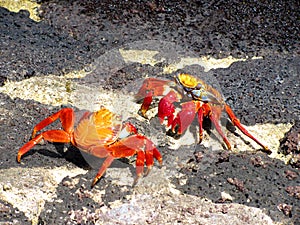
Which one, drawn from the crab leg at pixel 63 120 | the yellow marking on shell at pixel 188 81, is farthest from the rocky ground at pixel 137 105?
the yellow marking on shell at pixel 188 81

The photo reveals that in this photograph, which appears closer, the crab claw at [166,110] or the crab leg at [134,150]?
the crab leg at [134,150]

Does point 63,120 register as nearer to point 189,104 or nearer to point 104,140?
point 104,140

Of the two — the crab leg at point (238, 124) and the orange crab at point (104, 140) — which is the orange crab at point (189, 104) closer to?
the crab leg at point (238, 124)

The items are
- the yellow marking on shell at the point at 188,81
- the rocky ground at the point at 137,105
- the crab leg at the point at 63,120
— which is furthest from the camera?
the yellow marking on shell at the point at 188,81

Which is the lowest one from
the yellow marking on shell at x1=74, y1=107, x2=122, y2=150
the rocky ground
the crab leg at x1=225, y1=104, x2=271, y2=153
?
the rocky ground

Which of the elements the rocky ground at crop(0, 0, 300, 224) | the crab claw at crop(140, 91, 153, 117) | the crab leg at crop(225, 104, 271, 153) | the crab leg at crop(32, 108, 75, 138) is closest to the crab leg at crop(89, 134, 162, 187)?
the rocky ground at crop(0, 0, 300, 224)

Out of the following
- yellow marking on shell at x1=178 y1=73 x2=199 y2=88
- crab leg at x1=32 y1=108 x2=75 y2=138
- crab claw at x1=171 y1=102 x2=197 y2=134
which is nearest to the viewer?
crab leg at x1=32 y1=108 x2=75 y2=138

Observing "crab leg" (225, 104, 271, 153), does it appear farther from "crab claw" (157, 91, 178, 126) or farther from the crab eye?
"crab claw" (157, 91, 178, 126)
